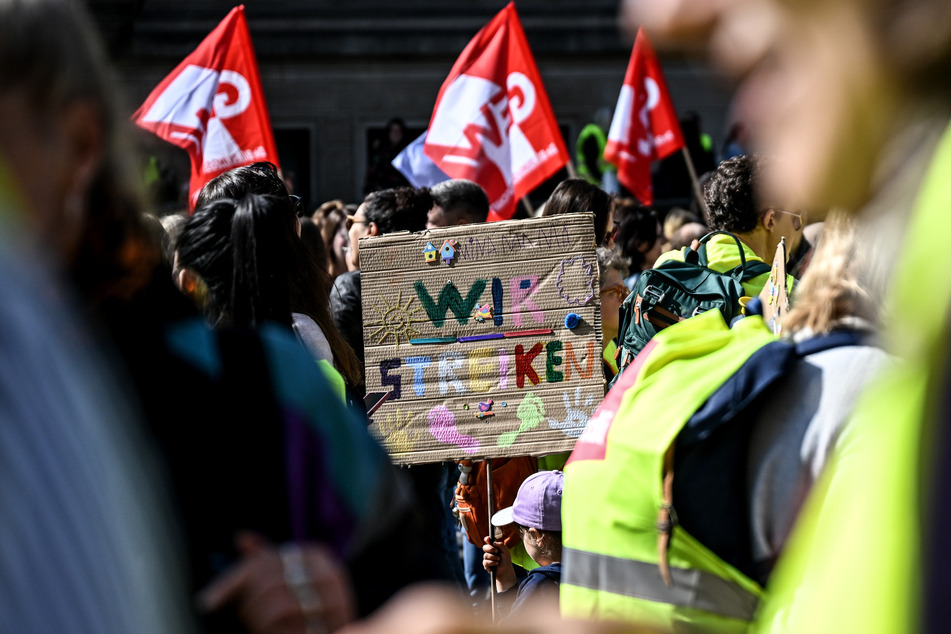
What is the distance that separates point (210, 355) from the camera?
1014 millimetres

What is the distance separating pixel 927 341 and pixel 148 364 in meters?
0.66

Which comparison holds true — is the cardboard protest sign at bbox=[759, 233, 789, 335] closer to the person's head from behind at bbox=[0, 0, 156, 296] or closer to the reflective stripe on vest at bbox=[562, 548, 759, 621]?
the reflective stripe on vest at bbox=[562, 548, 759, 621]

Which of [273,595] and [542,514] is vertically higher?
[273,595]

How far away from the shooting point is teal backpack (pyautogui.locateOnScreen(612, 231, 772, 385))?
11.5ft

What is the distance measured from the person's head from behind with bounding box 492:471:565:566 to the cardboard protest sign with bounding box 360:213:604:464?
0.39 ft

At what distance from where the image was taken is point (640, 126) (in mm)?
7180

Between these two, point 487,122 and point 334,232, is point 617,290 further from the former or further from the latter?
point 334,232

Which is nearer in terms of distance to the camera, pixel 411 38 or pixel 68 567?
pixel 68 567

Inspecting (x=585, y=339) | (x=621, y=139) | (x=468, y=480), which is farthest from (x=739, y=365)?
(x=621, y=139)

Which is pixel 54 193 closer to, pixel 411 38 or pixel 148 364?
pixel 148 364

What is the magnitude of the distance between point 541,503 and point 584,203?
1362 millimetres

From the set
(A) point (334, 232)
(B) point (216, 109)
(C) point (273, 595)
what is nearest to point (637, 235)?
(A) point (334, 232)

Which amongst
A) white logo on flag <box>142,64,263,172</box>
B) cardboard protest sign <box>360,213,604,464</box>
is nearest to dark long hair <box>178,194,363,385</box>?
cardboard protest sign <box>360,213,604,464</box>

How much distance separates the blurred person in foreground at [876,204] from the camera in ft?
1.70
